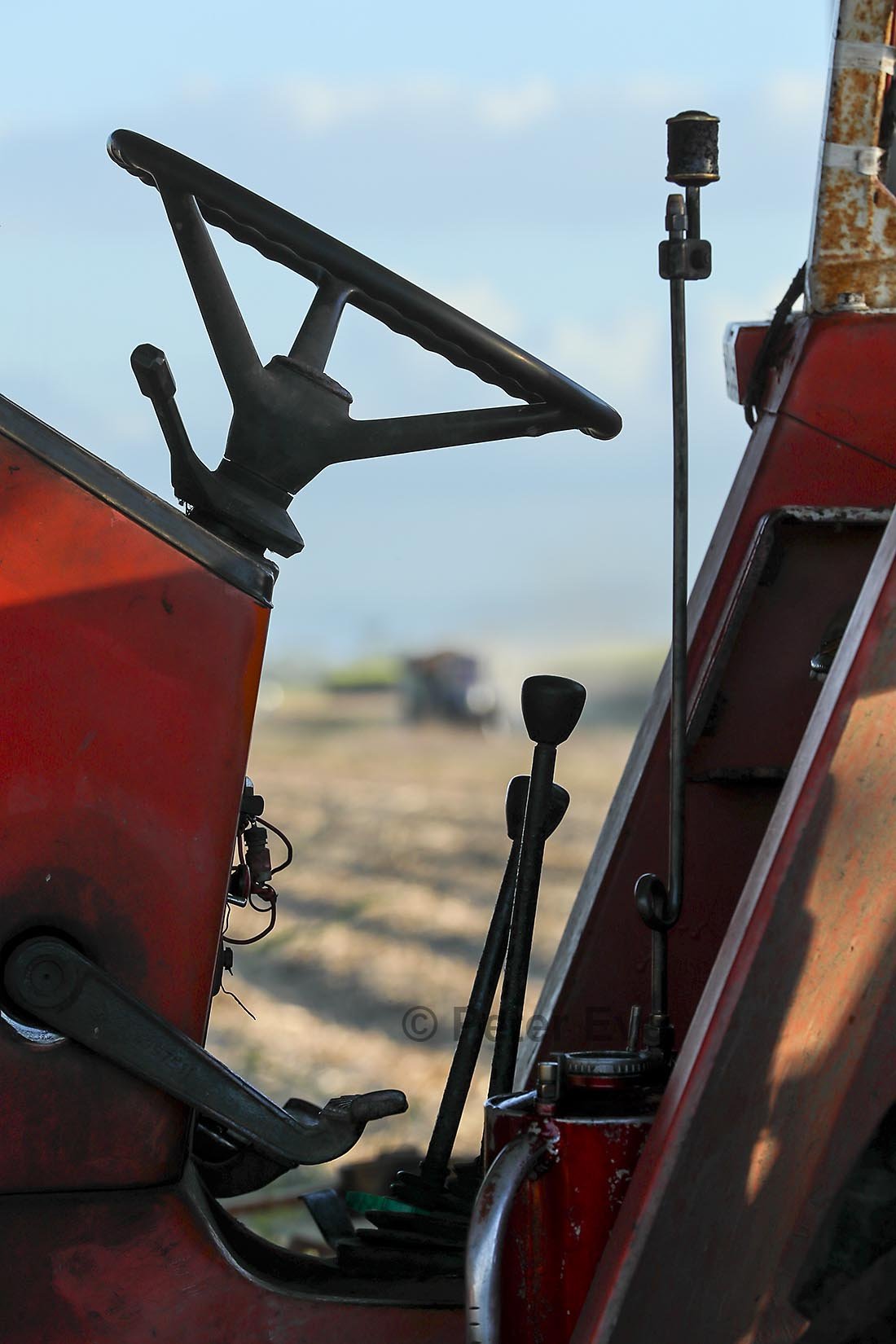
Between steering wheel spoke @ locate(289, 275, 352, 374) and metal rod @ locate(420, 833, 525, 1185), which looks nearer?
steering wheel spoke @ locate(289, 275, 352, 374)

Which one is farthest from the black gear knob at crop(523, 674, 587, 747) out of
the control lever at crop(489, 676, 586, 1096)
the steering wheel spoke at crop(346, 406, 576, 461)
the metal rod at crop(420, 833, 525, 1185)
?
the steering wheel spoke at crop(346, 406, 576, 461)

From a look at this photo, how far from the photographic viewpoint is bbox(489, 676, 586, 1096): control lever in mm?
1547

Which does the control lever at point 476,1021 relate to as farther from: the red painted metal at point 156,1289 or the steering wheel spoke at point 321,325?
the steering wheel spoke at point 321,325

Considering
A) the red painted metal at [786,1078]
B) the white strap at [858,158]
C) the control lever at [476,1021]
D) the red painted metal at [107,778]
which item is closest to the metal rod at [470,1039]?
the control lever at [476,1021]

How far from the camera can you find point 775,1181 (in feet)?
3.69

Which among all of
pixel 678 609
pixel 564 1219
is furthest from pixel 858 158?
pixel 564 1219

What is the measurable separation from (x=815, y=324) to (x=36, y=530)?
33.0 inches

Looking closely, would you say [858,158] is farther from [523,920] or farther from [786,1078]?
[786,1078]

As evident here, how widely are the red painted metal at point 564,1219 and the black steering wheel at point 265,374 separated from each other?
1.86 feet

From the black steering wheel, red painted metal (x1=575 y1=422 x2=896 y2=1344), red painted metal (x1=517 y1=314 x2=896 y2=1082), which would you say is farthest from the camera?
red painted metal (x1=517 y1=314 x2=896 y2=1082)

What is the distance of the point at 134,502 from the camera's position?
4.25 ft

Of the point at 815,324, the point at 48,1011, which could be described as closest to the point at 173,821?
the point at 48,1011

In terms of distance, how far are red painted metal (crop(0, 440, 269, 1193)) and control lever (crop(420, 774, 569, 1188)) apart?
1.18 feet

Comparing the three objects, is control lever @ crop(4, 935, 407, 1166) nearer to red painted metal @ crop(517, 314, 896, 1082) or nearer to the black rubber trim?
the black rubber trim
